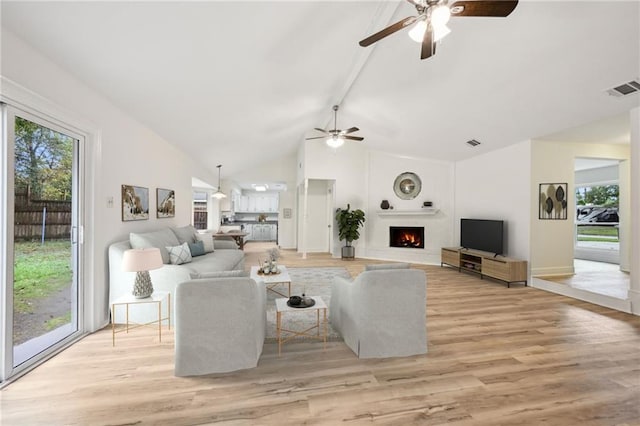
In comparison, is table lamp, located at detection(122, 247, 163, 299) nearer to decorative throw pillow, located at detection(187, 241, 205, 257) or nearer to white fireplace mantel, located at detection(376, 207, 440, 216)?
decorative throw pillow, located at detection(187, 241, 205, 257)

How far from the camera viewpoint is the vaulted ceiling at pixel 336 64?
7.02 feet

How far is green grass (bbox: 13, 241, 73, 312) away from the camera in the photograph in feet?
7.18

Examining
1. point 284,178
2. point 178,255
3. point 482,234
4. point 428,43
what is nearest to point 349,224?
point 482,234

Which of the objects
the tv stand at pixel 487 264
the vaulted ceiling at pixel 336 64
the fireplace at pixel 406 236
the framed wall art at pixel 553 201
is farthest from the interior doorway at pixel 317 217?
the framed wall art at pixel 553 201

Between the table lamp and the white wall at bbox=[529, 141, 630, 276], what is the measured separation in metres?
5.95

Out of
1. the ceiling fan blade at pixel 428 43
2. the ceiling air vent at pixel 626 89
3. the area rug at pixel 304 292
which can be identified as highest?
the ceiling air vent at pixel 626 89

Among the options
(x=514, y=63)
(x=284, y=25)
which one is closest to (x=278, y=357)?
(x=284, y=25)

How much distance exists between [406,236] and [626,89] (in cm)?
471

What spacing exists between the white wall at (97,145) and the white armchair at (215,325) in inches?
62.0

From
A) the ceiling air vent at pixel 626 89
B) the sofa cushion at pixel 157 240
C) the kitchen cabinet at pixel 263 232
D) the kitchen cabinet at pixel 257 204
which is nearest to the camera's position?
the ceiling air vent at pixel 626 89

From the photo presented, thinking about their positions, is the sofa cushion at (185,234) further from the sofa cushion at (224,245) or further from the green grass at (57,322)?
the green grass at (57,322)

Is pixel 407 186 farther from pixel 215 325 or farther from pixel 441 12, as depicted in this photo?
pixel 215 325

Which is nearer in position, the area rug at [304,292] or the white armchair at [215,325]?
the white armchair at [215,325]

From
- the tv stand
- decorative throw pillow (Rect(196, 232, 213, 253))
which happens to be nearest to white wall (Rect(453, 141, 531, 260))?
the tv stand
